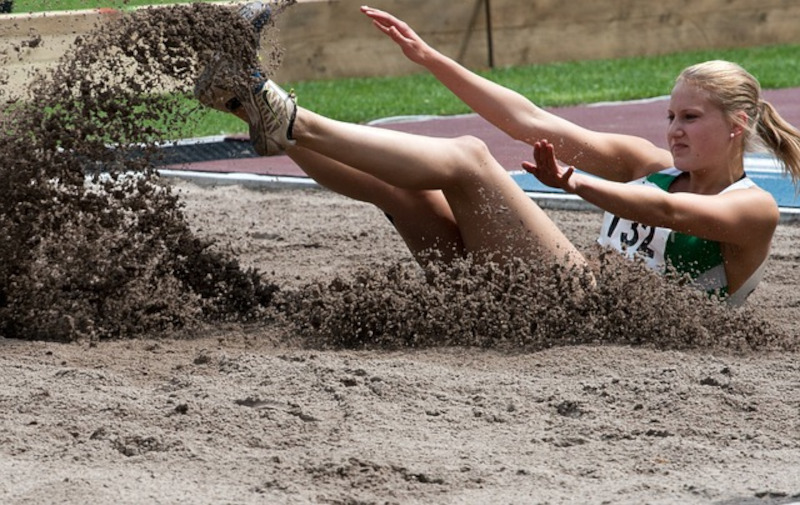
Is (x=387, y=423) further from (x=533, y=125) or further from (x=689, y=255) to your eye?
(x=533, y=125)

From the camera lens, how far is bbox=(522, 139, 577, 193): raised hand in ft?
12.5

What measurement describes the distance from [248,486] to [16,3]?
13.0ft

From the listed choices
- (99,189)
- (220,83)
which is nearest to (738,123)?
(220,83)

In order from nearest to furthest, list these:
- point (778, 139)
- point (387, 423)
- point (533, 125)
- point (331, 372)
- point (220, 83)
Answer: point (387, 423)
point (331, 372)
point (220, 83)
point (778, 139)
point (533, 125)

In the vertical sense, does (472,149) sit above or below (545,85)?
above

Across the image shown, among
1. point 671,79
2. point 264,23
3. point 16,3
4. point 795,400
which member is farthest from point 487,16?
point 795,400

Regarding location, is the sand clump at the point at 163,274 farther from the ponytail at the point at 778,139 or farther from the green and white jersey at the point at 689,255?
the ponytail at the point at 778,139

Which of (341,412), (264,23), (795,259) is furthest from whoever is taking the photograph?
(795,259)

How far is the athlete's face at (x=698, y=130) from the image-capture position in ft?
15.0

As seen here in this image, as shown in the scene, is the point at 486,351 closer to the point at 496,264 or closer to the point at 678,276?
the point at 496,264

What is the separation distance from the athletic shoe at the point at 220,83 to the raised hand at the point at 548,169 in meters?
1.12

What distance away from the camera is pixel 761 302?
541cm

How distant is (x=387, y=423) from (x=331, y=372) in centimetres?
43

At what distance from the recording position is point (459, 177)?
4.46 metres
